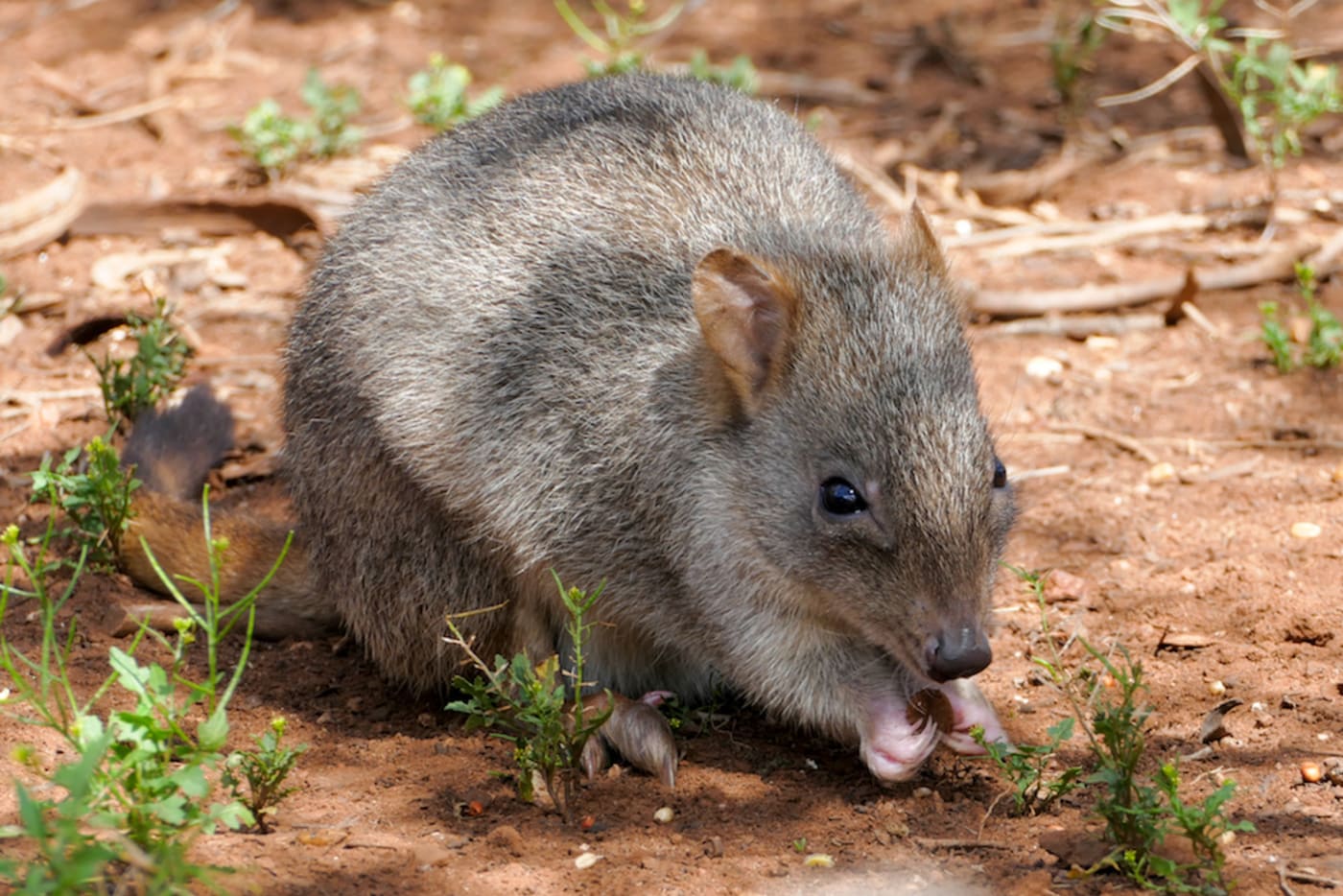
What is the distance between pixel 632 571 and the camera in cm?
437

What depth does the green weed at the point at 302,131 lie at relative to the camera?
7762 millimetres

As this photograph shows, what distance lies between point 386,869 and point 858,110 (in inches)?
258

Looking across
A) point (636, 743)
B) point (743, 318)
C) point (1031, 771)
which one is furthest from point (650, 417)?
point (1031, 771)

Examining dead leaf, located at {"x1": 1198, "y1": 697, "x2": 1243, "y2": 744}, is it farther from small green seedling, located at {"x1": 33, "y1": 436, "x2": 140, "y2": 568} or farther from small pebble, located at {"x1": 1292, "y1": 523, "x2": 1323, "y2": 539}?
small green seedling, located at {"x1": 33, "y1": 436, "x2": 140, "y2": 568}

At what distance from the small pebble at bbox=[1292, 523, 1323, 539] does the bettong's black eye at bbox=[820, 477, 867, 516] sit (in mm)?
1998

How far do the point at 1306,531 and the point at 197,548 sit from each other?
365 centimetres

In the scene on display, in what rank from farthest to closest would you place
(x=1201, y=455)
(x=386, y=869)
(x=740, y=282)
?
(x=1201, y=455), (x=740, y=282), (x=386, y=869)

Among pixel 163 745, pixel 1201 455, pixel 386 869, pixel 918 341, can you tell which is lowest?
pixel 1201 455

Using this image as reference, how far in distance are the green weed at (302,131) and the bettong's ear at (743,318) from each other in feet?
14.5

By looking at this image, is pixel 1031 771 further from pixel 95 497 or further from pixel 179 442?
pixel 179 442

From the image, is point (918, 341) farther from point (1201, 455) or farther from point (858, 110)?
point (858, 110)

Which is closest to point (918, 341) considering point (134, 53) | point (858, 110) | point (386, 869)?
point (386, 869)

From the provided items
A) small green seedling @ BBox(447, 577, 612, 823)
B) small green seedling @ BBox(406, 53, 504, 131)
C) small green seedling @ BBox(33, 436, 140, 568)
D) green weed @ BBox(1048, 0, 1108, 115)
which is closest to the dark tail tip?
small green seedling @ BBox(33, 436, 140, 568)

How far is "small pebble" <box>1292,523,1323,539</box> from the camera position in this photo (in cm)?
503
